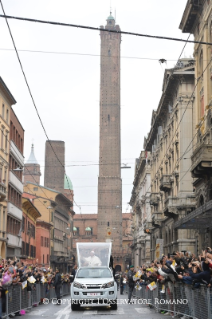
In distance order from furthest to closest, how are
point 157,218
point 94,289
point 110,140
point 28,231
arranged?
1. point 110,140
2. point 28,231
3. point 157,218
4. point 94,289

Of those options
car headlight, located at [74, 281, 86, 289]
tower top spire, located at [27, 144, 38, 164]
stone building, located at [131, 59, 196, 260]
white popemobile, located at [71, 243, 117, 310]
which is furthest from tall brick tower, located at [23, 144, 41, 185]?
car headlight, located at [74, 281, 86, 289]

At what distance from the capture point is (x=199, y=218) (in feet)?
78.7

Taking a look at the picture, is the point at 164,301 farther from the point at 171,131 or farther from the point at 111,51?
the point at 111,51

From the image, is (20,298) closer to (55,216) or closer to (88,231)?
(55,216)

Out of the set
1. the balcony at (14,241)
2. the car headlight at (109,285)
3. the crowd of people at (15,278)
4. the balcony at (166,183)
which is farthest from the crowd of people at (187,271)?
the balcony at (14,241)

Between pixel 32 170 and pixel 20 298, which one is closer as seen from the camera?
pixel 20 298

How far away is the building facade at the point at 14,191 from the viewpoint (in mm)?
48656

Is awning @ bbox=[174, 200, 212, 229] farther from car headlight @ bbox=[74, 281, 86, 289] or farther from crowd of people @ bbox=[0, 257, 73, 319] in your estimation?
crowd of people @ bbox=[0, 257, 73, 319]

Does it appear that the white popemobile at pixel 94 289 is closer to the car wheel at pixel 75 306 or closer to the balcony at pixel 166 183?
the car wheel at pixel 75 306

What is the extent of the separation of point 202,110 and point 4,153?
18.6 metres

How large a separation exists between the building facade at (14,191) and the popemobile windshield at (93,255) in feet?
66.8

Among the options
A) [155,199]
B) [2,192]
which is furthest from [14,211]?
[155,199]

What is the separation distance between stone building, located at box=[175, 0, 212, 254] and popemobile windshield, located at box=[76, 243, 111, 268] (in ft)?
11.6

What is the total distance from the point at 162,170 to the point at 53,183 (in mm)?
63857
